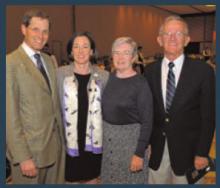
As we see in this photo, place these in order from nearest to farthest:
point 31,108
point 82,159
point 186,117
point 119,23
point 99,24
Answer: point 31,108
point 186,117
point 82,159
point 99,24
point 119,23

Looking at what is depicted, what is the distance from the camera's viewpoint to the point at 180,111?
2004 mm

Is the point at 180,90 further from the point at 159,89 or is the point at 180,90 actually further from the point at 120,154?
the point at 120,154

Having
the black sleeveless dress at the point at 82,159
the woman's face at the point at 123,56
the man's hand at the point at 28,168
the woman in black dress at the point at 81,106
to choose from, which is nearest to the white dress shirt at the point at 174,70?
the woman's face at the point at 123,56

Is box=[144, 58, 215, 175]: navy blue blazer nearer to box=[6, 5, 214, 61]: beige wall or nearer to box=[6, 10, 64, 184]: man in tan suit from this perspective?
box=[6, 10, 64, 184]: man in tan suit

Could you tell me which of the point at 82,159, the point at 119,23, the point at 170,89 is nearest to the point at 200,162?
the point at 170,89

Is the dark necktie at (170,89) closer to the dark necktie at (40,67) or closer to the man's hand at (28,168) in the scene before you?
the dark necktie at (40,67)

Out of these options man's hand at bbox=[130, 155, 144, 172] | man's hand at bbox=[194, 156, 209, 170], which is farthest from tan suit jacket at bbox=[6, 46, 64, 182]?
man's hand at bbox=[194, 156, 209, 170]

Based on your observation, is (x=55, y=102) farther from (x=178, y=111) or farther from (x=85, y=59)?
(x=178, y=111)

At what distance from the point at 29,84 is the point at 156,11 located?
1485 centimetres

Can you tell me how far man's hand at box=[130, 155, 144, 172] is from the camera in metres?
2.07

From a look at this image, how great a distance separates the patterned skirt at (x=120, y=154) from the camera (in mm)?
2115

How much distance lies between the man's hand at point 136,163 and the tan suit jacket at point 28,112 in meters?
0.57

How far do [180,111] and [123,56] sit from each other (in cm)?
55

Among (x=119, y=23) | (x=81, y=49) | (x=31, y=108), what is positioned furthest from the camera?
(x=119, y=23)
